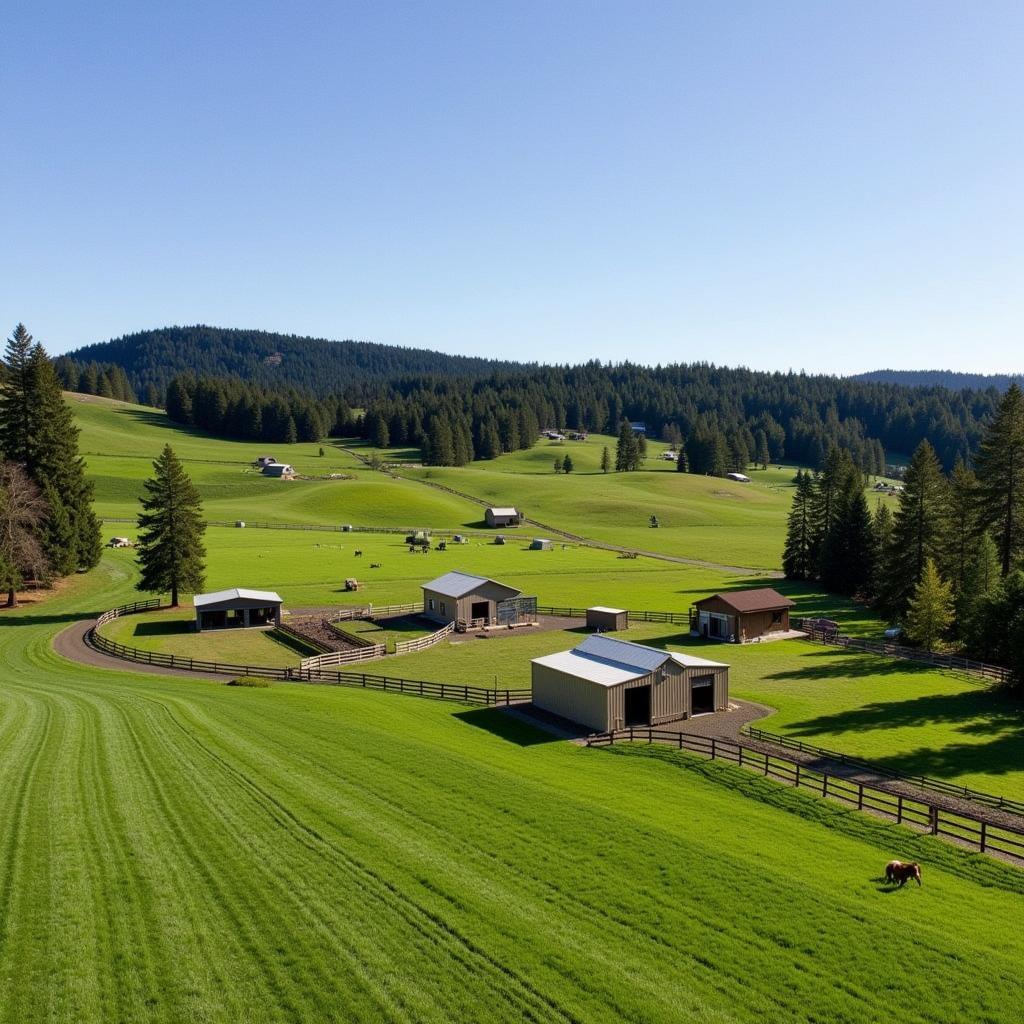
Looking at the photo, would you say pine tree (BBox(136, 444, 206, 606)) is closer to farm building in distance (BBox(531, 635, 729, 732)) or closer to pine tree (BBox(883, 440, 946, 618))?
farm building in distance (BBox(531, 635, 729, 732))

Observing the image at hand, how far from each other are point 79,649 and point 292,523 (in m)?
67.7

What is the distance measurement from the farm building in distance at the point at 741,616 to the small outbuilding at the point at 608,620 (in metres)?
5.09

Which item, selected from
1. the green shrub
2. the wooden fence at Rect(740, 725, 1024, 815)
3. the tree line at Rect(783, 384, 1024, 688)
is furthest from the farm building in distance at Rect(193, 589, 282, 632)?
the tree line at Rect(783, 384, 1024, 688)

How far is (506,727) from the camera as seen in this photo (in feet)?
116

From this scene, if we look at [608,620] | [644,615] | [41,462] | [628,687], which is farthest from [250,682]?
[41,462]

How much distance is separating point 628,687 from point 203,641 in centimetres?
3330

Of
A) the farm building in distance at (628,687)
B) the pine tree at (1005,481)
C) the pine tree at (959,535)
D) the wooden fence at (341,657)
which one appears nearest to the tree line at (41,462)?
the wooden fence at (341,657)

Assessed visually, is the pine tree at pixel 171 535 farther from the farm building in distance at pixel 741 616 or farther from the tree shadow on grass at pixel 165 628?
the farm building in distance at pixel 741 616

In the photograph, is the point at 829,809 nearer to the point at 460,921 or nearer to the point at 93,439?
the point at 460,921

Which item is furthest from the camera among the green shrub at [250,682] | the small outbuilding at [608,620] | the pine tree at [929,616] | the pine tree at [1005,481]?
the pine tree at [1005,481]

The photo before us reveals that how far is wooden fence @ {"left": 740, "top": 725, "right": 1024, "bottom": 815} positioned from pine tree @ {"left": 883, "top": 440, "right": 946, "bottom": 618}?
35.8 metres

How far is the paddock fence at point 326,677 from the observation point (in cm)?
4022

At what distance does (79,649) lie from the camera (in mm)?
50438

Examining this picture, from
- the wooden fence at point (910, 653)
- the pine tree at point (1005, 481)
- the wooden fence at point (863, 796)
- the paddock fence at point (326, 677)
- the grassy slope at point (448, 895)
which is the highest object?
the pine tree at point (1005, 481)
